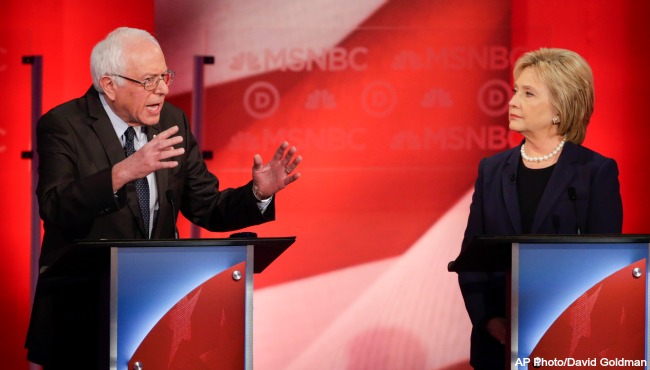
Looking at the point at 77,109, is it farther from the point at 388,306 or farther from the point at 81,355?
the point at 388,306

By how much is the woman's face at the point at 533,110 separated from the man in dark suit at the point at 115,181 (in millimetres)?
825

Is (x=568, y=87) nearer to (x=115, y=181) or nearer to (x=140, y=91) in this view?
(x=140, y=91)

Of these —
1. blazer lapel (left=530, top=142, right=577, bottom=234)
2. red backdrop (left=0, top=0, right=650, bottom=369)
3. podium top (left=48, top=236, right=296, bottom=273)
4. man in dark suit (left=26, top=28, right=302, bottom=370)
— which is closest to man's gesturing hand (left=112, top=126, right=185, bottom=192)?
man in dark suit (left=26, top=28, right=302, bottom=370)

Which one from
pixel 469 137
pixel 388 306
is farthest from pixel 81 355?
pixel 469 137

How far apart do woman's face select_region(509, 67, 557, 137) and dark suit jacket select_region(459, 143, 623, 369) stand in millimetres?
120

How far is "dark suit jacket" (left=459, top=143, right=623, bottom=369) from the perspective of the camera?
10.2ft

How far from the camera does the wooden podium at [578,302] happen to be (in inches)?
102

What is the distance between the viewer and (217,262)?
2619mm

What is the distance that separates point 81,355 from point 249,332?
613 millimetres

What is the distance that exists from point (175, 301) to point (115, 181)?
0.44 m

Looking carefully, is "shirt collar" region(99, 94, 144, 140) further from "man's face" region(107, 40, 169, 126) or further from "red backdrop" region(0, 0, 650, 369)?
"red backdrop" region(0, 0, 650, 369)

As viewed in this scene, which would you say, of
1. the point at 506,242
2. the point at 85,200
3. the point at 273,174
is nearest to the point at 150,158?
the point at 85,200

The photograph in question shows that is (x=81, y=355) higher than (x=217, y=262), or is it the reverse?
(x=217, y=262)

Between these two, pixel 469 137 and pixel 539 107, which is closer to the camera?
pixel 539 107
